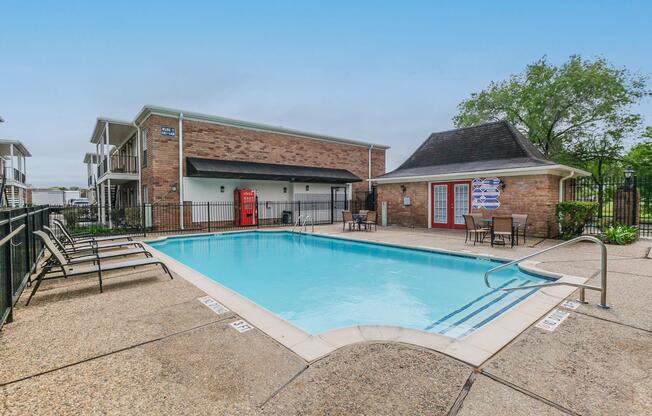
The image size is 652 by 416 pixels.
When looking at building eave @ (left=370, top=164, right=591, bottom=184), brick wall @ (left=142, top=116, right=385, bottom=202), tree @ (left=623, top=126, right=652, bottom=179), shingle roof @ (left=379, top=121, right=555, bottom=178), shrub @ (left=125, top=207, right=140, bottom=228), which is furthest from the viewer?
tree @ (left=623, top=126, right=652, bottom=179)

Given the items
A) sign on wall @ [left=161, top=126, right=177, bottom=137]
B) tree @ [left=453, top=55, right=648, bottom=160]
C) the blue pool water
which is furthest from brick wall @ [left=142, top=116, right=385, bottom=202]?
tree @ [left=453, top=55, right=648, bottom=160]

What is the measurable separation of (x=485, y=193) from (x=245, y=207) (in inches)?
453

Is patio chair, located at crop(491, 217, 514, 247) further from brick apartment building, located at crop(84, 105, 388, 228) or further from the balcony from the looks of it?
the balcony

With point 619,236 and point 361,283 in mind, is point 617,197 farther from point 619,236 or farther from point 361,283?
point 361,283

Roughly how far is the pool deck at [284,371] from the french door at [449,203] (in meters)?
10.1

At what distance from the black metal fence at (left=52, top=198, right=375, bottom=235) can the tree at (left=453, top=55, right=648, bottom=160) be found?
55.6 ft

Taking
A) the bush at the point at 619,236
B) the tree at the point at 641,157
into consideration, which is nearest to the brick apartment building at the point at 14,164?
the bush at the point at 619,236

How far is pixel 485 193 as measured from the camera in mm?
12836

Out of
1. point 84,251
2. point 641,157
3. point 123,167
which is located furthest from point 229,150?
point 641,157

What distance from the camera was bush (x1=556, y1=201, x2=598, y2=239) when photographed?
1037 cm

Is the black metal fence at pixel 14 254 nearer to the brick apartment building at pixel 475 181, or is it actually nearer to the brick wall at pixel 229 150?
the brick wall at pixel 229 150

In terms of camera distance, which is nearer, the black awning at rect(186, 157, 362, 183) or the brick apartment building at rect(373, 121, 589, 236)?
the brick apartment building at rect(373, 121, 589, 236)

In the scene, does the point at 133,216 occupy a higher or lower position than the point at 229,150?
lower

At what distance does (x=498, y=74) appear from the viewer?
25406 millimetres
